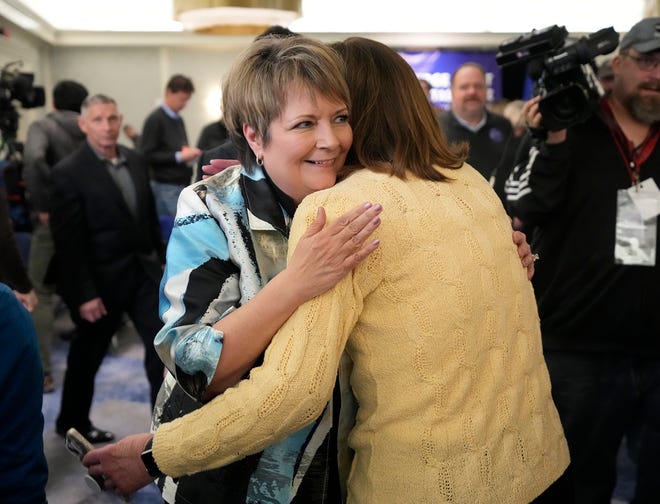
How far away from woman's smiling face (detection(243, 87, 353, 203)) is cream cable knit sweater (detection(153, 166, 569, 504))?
0.28 feet

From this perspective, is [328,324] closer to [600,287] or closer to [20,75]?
[600,287]

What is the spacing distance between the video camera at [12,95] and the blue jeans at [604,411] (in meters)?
3.31

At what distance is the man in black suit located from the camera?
319 cm

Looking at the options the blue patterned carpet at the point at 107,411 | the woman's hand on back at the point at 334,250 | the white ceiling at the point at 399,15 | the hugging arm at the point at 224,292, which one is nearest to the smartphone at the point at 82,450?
the hugging arm at the point at 224,292

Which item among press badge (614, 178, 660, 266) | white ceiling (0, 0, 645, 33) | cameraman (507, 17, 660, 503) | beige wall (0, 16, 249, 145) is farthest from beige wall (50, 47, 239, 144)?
press badge (614, 178, 660, 266)

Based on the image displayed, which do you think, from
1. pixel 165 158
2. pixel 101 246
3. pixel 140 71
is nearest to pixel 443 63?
pixel 140 71

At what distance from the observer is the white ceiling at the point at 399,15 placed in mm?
9469

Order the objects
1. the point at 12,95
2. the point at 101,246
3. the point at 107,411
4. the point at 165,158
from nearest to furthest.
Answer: the point at 101,246 < the point at 107,411 < the point at 12,95 < the point at 165,158

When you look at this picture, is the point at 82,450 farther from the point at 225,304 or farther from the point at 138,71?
the point at 138,71

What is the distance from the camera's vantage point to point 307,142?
50.1 inches

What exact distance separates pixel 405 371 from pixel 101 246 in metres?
2.35

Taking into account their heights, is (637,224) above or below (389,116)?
below

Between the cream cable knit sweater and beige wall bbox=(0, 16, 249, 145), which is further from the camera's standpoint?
beige wall bbox=(0, 16, 249, 145)

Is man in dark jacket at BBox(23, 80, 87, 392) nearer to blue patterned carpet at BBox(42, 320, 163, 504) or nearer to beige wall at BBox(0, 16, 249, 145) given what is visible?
blue patterned carpet at BBox(42, 320, 163, 504)
